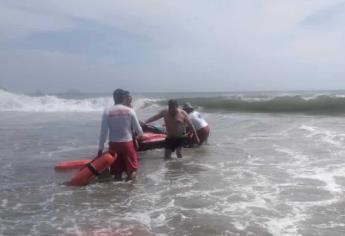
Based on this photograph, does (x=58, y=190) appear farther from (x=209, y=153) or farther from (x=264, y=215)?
(x=209, y=153)

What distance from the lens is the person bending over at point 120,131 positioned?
27.0 feet

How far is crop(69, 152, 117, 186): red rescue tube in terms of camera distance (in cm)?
809

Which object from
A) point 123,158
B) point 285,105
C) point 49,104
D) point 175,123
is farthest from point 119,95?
point 49,104

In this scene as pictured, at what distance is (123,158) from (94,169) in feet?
1.83

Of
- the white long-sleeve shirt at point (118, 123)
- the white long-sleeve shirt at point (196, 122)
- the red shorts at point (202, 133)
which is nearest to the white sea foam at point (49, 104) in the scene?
the white long-sleeve shirt at point (196, 122)

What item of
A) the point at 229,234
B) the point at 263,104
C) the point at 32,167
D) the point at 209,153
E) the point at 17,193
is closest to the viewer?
the point at 229,234

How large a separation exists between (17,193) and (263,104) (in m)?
32.5

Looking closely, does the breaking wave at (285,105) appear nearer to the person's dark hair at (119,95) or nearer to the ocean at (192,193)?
the ocean at (192,193)

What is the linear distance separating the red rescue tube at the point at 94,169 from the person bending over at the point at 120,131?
14 centimetres

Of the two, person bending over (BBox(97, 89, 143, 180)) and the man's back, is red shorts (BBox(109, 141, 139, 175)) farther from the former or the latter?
the man's back

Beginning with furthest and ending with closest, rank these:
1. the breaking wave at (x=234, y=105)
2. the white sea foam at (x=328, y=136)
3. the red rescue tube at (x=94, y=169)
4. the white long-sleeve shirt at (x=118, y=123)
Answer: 1. the breaking wave at (x=234, y=105)
2. the white sea foam at (x=328, y=136)
3. the white long-sleeve shirt at (x=118, y=123)
4. the red rescue tube at (x=94, y=169)

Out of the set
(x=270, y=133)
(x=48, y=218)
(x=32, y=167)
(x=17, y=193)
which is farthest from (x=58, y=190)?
(x=270, y=133)

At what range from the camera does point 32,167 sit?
9.94 metres

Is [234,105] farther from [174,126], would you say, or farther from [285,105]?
[174,126]
